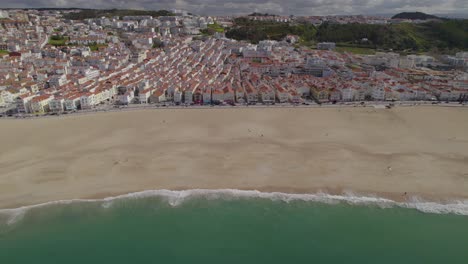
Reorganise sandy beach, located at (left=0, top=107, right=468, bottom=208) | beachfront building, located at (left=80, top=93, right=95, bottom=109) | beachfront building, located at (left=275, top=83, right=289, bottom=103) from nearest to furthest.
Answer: sandy beach, located at (left=0, top=107, right=468, bottom=208) → beachfront building, located at (left=80, top=93, right=95, bottom=109) → beachfront building, located at (left=275, top=83, right=289, bottom=103)

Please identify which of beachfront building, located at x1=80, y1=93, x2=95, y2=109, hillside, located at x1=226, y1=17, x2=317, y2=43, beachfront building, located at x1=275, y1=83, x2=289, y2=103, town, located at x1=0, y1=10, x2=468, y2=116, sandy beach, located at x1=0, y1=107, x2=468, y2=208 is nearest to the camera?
sandy beach, located at x1=0, y1=107, x2=468, y2=208

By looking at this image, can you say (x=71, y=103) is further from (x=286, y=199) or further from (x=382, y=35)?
(x=382, y=35)

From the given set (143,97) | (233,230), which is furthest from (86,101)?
(233,230)

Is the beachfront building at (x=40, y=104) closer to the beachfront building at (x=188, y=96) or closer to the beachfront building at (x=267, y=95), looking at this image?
the beachfront building at (x=188, y=96)

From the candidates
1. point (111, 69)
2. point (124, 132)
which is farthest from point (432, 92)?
point (111, 69)

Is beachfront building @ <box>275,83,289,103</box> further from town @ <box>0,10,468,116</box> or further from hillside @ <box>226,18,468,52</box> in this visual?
hillside @ <box>226,18,468,52</box>

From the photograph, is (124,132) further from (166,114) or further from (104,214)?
(104,214)

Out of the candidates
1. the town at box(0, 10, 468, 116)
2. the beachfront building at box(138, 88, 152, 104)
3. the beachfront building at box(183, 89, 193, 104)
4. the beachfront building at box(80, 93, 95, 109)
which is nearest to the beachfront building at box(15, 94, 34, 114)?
the town at box(0, 10, 468, 116)
